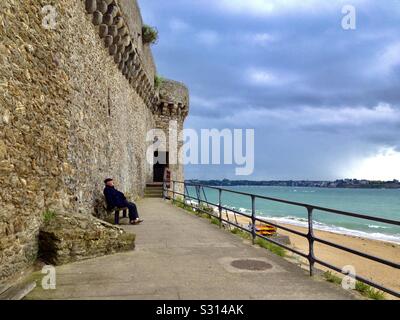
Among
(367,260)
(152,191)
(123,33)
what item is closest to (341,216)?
(367,260)

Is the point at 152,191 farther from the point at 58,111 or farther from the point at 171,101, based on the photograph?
the point at 58,111

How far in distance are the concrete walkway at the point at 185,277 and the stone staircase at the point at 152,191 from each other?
11.4 meters

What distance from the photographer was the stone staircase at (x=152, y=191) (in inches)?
717

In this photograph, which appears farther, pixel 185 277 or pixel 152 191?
pixel 152 191

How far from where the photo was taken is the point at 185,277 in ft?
15.1

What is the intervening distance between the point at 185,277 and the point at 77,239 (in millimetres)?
1772

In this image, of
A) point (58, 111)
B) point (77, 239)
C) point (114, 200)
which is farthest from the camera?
point (114, 200)

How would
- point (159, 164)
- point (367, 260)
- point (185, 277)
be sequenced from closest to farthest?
point (185, 277) → point (367, 260) → point (159, 164)

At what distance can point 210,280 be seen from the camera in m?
4.46

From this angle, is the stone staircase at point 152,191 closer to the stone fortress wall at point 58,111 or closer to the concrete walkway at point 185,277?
the stone fortress wall at point 58,111

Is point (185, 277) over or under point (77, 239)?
under
